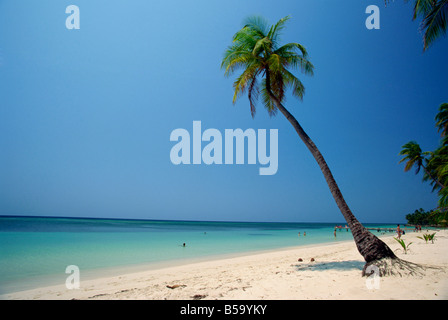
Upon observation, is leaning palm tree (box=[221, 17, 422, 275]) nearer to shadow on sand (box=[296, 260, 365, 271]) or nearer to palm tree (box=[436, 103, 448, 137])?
shadow on sand (box=[296, 260, 365, 271])

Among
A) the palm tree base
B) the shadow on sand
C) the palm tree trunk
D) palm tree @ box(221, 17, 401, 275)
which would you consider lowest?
the shadow on sand

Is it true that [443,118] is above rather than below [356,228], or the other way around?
above

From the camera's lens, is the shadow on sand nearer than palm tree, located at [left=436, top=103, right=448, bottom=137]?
Yes

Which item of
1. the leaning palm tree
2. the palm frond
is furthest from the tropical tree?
the leaning palm tree

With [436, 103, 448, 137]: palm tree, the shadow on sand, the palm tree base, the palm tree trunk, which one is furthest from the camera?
[436, 103, 448, 137]: palm tree

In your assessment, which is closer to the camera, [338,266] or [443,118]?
[338,266]

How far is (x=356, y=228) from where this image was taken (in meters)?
6.21

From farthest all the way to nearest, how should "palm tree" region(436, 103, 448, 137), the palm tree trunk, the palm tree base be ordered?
1. "palm tree" region(436, 103, 448, 137)
2. the palm tree trunk
3. the palm tree base

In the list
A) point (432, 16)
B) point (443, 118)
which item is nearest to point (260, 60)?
point (432, 16)

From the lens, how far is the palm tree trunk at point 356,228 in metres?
5.80

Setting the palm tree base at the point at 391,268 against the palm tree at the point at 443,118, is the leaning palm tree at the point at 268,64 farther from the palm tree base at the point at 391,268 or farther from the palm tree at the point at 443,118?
the palm tree at the point at 443,118

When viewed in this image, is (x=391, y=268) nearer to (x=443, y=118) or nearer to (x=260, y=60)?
(x=260, y=60)

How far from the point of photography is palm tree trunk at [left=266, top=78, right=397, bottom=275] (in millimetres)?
5801

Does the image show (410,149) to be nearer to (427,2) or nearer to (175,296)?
(427,2)
